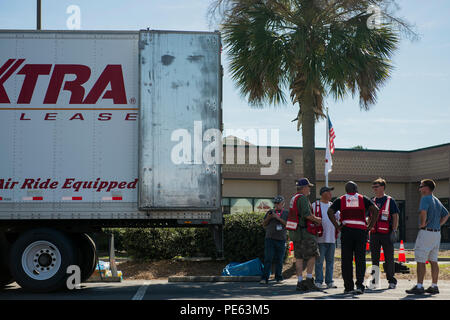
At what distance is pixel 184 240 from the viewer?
51.9 ft

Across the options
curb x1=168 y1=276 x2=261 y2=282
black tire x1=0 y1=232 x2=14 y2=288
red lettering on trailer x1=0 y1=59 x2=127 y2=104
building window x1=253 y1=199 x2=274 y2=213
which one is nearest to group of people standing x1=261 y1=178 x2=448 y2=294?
curb x1=168 y1=276 x2=261 y2=282

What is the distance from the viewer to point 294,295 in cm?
1046

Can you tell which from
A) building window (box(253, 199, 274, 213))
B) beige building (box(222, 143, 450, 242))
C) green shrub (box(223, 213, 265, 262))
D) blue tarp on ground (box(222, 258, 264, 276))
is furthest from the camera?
building window (box(253, 199, 274, 213))

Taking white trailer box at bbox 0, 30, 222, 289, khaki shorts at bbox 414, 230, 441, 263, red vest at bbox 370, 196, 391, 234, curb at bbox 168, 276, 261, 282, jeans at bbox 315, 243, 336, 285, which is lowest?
curb at bbox 168, 276, 261, 282

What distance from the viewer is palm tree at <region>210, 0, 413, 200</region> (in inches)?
659

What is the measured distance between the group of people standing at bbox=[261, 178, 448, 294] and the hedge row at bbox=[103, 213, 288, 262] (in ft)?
7.72

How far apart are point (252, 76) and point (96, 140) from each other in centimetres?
738

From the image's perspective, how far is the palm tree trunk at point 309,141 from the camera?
16.5 m

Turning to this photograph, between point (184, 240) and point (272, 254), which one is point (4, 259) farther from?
point (184, 240)

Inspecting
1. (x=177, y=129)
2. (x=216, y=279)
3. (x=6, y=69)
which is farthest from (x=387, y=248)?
(x=6, y=69)

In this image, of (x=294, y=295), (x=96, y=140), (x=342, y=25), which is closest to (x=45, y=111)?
(x=96, y=140)

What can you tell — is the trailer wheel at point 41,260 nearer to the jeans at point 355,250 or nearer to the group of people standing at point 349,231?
Result: the group of people standing at point 349,231

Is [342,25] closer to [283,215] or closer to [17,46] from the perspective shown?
[283,215]

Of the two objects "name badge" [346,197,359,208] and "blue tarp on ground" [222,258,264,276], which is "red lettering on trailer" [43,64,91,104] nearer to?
"name badge" [346,197,359,208]
